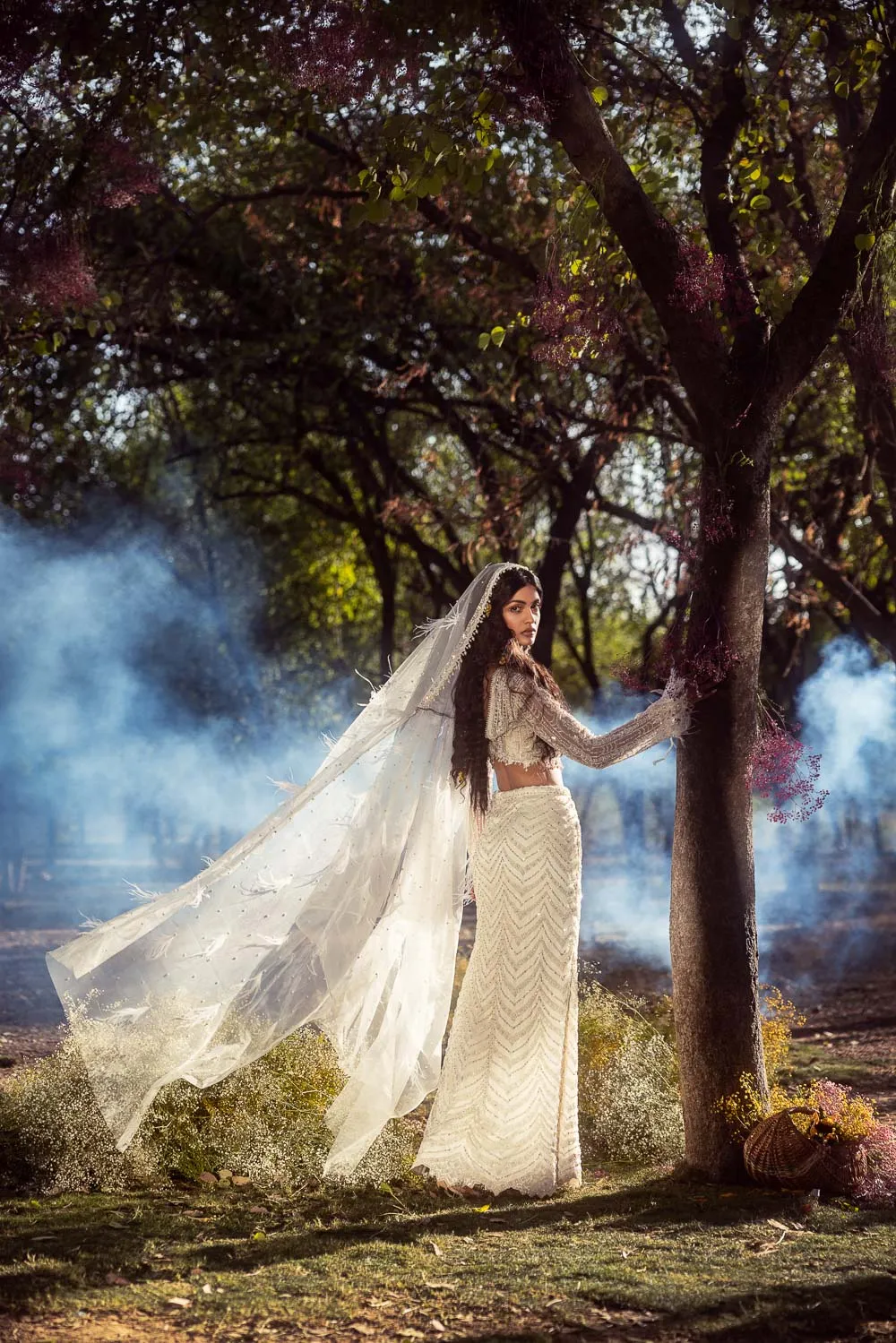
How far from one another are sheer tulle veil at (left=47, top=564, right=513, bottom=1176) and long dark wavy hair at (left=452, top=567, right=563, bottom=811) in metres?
0.07

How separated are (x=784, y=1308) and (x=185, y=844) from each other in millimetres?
21744

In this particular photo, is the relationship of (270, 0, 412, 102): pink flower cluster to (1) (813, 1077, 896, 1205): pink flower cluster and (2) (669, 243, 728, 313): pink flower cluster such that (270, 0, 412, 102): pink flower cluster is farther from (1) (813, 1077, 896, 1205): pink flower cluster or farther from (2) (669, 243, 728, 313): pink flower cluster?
(1) (813, 1077, 896, 1205): pink flower cluster

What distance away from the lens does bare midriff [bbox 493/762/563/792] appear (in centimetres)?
588

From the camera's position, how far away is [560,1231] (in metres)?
5.01

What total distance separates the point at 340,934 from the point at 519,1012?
0.89 metres

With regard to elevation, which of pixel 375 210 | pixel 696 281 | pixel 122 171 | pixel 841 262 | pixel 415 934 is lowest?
pixel 415 934

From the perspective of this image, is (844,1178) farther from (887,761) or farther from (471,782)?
(887,761)

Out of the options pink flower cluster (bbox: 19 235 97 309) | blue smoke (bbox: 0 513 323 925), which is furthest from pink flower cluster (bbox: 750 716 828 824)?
blue smoke (bbox: 0 513 323 925)

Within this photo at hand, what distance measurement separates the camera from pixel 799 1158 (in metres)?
5.50

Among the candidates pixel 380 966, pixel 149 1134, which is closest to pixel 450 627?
pixel 380 966

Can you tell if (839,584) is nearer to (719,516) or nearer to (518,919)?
(719,516)

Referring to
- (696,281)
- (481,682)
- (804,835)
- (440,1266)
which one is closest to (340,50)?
(696,281)

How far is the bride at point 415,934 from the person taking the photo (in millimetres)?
5688

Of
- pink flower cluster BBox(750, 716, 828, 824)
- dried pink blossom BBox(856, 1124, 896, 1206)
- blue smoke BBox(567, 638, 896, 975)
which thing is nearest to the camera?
dried pink blossom BBox(856, 1124, 896, 1206)
